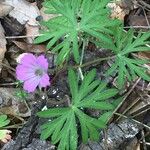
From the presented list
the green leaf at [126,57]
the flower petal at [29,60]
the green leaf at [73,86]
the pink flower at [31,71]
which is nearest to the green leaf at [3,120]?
the pink flower at [31,71]

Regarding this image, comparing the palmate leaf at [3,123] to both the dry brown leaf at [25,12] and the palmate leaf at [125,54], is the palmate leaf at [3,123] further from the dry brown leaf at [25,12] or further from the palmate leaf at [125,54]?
the dry brown leaf at [25,12]

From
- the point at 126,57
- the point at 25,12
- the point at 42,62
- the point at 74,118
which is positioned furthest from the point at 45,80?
the point at 25,12

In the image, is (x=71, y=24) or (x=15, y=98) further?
(x=15, y=98)

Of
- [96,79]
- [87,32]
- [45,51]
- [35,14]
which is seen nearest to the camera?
[87,32]

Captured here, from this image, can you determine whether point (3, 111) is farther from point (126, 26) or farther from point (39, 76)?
point (126, 26)

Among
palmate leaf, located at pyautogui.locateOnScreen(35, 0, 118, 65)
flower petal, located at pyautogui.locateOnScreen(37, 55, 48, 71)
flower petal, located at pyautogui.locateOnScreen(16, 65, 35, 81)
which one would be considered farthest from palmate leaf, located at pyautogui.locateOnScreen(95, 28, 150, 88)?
flower petal, located at pyautogui.locateOnScreen(16, 65, 35, 81)

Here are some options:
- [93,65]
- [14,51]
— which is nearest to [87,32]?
[93,65]
